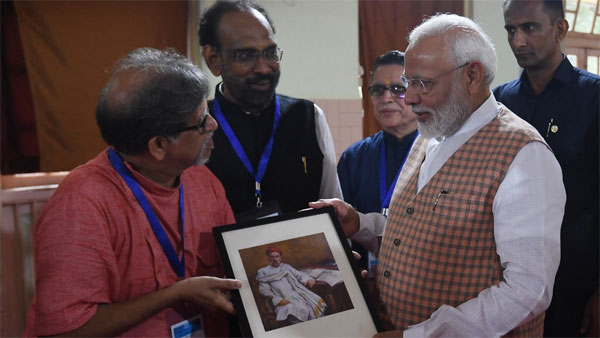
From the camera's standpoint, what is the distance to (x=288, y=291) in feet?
5.63

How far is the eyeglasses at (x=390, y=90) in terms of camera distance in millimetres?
2803

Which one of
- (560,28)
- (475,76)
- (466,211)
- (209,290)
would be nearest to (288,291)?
(209,290)

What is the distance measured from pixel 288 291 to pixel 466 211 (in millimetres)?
657

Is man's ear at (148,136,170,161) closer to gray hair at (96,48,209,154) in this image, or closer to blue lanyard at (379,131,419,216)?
gray hair at (96,48,209,154)

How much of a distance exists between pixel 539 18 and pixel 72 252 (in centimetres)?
242

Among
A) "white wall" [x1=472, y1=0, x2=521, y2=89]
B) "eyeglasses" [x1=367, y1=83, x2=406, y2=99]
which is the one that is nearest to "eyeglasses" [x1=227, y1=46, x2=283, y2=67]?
"eyeglasses" [x1=367, y1=83, x2=406, y2=99]

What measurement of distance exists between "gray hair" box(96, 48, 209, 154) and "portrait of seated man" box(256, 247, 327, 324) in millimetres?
577

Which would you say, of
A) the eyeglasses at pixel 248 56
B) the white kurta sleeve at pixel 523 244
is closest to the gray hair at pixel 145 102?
the eyeglasses at pixel 248 56

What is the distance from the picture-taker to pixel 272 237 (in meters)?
1.82

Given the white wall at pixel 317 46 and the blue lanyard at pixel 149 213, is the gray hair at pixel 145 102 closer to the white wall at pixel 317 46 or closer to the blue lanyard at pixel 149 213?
the blue lanyard at pixel 149 213

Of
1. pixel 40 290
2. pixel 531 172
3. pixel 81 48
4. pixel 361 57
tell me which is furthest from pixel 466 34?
pixel 361 57

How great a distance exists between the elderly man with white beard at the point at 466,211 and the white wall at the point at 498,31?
448cm

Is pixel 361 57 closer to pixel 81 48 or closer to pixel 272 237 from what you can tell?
pixel 81 48

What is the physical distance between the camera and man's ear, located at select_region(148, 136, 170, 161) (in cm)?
173
